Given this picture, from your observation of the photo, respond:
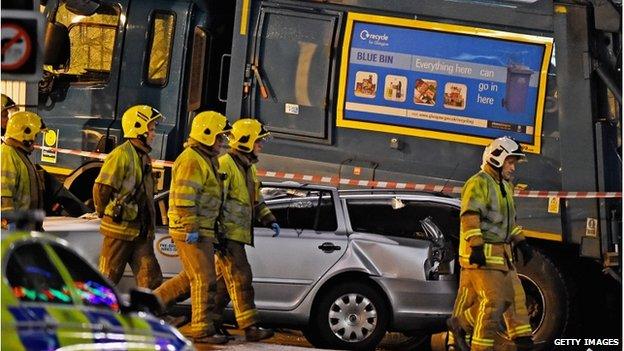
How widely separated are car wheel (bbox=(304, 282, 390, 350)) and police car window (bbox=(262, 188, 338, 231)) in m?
0.55

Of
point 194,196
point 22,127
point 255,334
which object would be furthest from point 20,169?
point 255,334

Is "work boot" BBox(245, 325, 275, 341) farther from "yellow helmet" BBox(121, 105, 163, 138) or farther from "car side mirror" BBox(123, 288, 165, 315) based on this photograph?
"car side mirror" BBox(123, 288, 165, 315)

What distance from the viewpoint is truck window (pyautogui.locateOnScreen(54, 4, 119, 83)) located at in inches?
667

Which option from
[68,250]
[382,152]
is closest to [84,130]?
[382,152]

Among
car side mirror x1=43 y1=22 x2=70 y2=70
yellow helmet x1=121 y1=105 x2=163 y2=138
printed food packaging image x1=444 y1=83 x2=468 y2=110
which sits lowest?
yellow helmet x1=121 y1=105 x2=163 y2=138

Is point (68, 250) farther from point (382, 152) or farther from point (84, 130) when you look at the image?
point (84, 130)

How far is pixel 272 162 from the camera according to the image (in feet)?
52.0

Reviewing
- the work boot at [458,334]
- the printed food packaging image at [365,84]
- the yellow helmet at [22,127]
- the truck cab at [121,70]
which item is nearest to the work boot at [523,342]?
the work boot at [458,334]

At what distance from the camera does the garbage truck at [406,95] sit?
1475 centimetres

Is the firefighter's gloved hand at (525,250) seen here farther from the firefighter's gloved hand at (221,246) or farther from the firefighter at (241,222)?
the firefighter's gloved hand at (221,246)

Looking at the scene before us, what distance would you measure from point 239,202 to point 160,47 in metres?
3.65

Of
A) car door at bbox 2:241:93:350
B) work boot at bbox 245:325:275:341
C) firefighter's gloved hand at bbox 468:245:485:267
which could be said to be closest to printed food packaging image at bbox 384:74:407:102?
firefighter's gloved hand at bbox 468:245:485:267

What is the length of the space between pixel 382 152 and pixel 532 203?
1.45 meters

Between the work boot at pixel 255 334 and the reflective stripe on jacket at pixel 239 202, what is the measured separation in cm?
67
